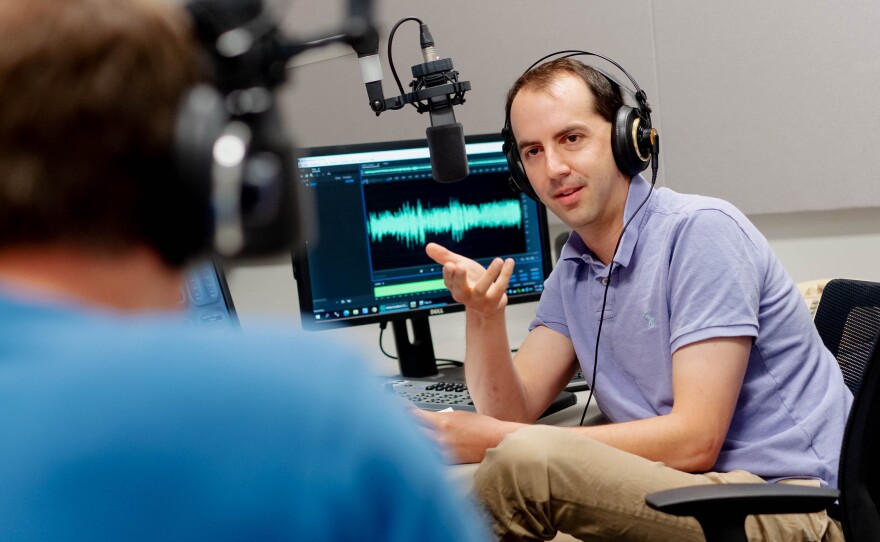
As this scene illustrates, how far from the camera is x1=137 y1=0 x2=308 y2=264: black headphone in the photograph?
1.49 ft

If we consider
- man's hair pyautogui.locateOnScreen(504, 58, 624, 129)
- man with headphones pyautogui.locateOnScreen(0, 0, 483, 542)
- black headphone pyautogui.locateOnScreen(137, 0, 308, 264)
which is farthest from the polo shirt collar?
man with headphones pyautogui.locateOnScreen(0, 0, 483, 542)

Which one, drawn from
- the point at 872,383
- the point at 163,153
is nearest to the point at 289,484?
the point at 163,153

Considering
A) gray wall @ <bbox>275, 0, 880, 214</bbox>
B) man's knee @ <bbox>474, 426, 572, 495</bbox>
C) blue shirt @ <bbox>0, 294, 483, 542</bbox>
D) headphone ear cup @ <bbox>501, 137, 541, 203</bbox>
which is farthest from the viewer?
gray wall @ <bbox>275, 0, 880, 214</bbox>

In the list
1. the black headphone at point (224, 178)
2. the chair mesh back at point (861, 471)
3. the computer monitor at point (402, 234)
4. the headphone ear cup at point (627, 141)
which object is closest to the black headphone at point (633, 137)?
the headphone ear cup at point (627, 141)

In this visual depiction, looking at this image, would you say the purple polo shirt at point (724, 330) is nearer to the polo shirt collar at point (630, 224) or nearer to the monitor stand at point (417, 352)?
the polo shirt collar at point (630, 224)

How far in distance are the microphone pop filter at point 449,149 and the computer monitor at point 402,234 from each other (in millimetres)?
532

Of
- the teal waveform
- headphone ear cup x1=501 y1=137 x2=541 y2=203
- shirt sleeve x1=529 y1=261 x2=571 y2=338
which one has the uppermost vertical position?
headphone ear cup x1=501 y1=137 x2=541 y2=203

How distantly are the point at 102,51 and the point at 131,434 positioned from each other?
0.17 metres

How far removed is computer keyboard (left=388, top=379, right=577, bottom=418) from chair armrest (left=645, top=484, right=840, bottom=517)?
0.66 m

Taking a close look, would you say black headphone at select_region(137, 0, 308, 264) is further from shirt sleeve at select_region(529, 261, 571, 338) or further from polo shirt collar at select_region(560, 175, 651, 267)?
shirt sleeve at select_region(529, 261, 571, 338)

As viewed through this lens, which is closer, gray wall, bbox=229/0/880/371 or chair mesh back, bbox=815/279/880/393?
chair mesh back, bbox=815/279/880/393

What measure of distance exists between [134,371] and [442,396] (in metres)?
1.47

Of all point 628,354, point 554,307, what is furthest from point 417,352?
point 628,354

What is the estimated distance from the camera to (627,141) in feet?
5.44
